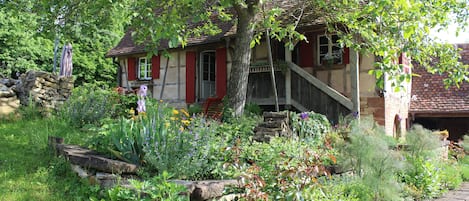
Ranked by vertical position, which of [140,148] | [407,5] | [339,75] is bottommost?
[140,148]

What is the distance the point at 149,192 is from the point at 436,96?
1223cm

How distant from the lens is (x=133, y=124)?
4625 millimetres

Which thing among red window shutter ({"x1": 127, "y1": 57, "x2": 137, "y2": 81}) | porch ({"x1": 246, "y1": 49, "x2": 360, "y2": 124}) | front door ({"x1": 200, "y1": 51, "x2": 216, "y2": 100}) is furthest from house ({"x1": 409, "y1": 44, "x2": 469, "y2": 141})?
red window shutter ({"x1": 127, "y1": 57, "x2": 137, "y2": 81})

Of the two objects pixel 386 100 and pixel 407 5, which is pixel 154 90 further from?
pixel 407 5

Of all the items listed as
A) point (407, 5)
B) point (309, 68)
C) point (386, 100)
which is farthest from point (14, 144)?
point (386, 100)

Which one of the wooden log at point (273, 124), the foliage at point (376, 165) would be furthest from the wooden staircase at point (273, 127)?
the foliage at point (376, 165)

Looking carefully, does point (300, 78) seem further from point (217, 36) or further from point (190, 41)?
point (190, 41)

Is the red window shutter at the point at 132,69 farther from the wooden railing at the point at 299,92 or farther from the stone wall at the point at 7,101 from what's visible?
the stone wall at the point at 7,101

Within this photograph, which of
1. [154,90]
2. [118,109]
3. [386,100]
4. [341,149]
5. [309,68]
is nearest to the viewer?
[341,149]

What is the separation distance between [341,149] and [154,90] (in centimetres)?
1056

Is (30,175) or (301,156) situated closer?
(30,175)

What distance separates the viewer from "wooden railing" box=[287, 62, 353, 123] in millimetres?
9430

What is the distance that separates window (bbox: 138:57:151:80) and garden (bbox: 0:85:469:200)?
886 centimetres

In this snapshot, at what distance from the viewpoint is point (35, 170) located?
4367 millimetres
